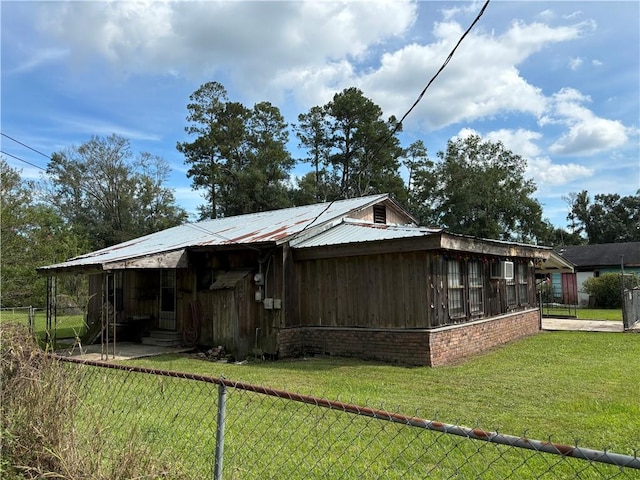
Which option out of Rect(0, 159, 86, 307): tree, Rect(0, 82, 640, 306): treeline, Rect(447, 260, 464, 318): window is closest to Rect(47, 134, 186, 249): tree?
Rect(0, 82, 640, 306): treeline

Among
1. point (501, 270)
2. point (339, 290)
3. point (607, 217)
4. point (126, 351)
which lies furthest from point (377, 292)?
point (607, 217)

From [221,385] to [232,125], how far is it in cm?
3681

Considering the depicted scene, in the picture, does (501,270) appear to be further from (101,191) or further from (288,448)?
(101,191)

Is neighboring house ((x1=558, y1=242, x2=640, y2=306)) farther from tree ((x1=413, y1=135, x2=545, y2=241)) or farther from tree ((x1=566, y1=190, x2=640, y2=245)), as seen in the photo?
tree ((x1=566, y1=190, x2=640, y2=245))

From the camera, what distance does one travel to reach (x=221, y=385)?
307 centimetres

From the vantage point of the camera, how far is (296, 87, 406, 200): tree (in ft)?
123

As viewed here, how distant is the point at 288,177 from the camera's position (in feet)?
125

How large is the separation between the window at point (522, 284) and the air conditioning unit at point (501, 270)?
1957 mm

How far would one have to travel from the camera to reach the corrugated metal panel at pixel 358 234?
Result: 10106 millimetres

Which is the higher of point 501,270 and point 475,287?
point 501,270

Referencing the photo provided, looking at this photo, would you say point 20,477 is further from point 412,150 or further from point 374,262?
point 412,150

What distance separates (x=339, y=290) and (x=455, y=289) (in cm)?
265

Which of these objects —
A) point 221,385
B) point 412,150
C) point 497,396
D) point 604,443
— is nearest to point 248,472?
point 221,385

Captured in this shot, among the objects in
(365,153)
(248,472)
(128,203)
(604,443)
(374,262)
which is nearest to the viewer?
(248,472)
